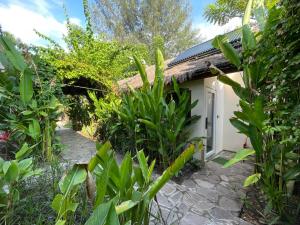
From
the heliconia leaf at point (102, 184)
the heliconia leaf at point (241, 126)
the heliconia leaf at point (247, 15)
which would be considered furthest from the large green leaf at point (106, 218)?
the heliconia leaf at point (247, 15)

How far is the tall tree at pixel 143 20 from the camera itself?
20.0m

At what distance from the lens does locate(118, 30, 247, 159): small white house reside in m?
5.45

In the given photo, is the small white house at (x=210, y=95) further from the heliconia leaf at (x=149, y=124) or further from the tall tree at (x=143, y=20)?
the tall tree at (x=143, y=20)

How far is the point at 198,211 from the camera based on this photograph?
11.9ft

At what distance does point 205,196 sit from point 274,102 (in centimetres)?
220

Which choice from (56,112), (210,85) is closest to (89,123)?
(56,112)

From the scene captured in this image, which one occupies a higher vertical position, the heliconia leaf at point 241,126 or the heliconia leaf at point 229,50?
the heliconia leaf at point 229,50

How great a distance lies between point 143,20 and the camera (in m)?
20.2

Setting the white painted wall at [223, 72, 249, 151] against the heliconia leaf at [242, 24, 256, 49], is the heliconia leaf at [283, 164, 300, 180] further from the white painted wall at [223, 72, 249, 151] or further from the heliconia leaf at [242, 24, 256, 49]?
the white painted wall at [223, 72, 249, 151]

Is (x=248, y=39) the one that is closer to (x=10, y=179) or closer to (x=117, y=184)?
(x=117, y=184)

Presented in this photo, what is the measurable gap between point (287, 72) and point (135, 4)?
19709mm

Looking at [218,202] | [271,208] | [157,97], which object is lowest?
[218,202]

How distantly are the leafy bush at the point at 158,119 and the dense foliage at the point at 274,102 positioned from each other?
1.70 metres

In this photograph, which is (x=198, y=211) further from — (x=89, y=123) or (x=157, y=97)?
(x=89, y=123)
